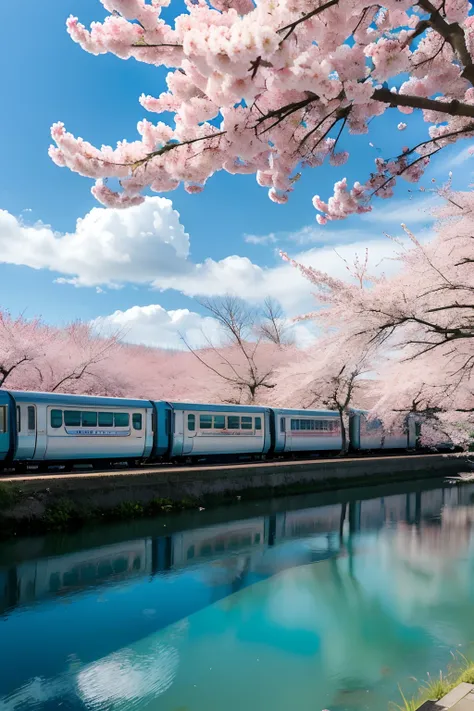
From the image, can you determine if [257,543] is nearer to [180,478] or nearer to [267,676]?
[180,478]

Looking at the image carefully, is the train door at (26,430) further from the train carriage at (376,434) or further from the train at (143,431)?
the train carriage at (376,434)

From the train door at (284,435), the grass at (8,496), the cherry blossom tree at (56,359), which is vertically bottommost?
the grass at (8,496)

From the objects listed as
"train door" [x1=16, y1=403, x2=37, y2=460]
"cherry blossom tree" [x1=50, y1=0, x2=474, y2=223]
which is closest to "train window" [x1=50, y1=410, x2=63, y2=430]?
"train door" [x1=16, y1=403, x2=37, y2=460]

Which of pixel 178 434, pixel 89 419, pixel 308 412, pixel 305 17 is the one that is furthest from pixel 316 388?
pixel 305 17

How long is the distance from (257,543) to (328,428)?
12.6 metres

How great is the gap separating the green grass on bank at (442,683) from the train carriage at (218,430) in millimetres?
11786

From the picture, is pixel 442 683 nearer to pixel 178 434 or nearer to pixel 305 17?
pixel 305 17

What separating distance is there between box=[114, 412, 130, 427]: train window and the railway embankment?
1.38 meters

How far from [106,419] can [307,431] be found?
32.2ft

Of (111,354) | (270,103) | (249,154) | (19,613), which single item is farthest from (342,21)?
(111,354)

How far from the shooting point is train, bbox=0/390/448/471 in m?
13.2

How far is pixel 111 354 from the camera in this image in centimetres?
2794

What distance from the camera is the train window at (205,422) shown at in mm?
17750

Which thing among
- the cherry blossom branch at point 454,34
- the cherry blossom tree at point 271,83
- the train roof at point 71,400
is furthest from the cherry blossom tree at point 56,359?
the cherry blossom branch at point 454,34
